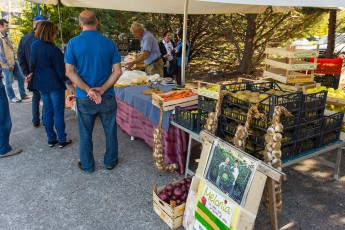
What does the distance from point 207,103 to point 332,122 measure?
1252 mm

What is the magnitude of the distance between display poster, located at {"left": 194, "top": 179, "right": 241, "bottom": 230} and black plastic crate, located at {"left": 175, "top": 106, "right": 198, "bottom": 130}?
856mm

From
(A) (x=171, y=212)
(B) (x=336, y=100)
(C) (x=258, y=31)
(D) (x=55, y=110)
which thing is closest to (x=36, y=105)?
(D) (x=55, y=110)

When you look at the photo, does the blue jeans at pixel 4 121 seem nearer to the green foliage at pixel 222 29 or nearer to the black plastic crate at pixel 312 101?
the black plastic crate at pixel 312 101

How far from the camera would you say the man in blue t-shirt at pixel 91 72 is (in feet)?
10.2

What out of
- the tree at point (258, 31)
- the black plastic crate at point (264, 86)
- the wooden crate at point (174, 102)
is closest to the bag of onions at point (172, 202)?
the wooden crate at point (174, 102)

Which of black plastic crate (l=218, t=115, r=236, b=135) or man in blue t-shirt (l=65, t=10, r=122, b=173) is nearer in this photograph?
black plastic crate (l=218, t=115, r=236, b=135)

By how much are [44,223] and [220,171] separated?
5.52 ft

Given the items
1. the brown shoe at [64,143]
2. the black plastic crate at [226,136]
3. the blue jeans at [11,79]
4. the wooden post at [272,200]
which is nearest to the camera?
the wooden post at [272,200]

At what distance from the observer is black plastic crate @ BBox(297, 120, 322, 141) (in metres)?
2.72

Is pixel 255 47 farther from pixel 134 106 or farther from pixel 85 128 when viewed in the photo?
pixel 85 128

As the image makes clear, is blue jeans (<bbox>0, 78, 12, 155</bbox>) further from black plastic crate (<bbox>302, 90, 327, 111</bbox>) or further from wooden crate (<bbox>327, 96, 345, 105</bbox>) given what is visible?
wooden crate (<bbox>327, 96, 345, 105</bbox>)

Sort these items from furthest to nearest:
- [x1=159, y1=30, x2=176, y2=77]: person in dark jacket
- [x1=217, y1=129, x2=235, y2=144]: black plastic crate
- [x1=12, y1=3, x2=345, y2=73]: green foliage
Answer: [x1=12, y1=3, x2=345, y2=73]: green foliage, [x1=159, y1=30, x2=176, y2=77]: person in dark jacket, [x1=217, y1=129, x2=235, y2=144]: black plastic crate

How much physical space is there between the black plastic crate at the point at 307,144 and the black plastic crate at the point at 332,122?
0.43 ft

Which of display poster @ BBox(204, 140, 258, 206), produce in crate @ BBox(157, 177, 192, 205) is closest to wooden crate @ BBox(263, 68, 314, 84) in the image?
display poster @ BBox(204, 140, 258, 206)
